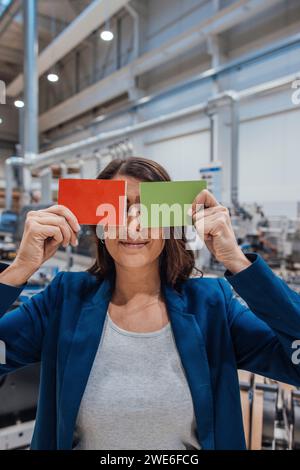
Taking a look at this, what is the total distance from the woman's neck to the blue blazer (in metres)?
0.03

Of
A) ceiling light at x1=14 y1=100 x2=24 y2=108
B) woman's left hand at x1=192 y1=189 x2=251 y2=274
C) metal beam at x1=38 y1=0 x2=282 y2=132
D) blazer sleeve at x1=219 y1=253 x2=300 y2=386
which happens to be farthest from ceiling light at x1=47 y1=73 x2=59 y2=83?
metal beam at x1=38 y1=0 x2=282 y2=132

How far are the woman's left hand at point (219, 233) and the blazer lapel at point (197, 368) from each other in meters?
0.17

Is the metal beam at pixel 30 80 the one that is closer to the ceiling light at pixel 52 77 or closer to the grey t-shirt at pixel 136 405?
the ceiling light at pixel 52 77

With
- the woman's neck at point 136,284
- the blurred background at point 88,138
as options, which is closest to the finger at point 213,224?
the blurred background at point 88,138

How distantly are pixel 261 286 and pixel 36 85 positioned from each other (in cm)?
69

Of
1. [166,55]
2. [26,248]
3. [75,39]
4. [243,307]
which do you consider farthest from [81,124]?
[166,55]

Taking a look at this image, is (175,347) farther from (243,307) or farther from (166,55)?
(166,55)

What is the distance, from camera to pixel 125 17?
2.32m

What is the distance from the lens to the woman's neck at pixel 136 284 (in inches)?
30.5

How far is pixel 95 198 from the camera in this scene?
0.56 meters

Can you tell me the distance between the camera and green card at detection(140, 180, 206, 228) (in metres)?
0.55

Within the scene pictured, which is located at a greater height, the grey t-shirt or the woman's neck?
the woman's neck

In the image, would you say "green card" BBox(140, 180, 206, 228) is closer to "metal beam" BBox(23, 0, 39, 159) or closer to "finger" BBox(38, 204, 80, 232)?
"finger" BBox(38, 204, 80, 232)

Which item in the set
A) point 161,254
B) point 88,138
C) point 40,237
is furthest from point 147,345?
point 88,138
